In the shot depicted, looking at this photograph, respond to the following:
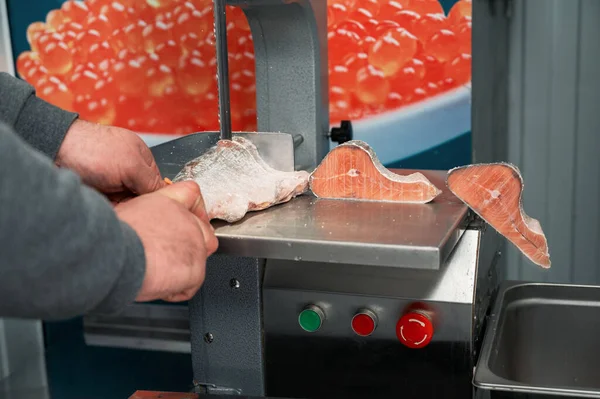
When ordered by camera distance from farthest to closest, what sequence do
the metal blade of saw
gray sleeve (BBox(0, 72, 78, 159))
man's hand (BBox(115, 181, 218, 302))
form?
the metal blade of saw → gray sleeve (BBox(0, 72, 78, 159)) → man's hand (BBox(115, 181, 218, 302))

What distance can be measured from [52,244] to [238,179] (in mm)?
623

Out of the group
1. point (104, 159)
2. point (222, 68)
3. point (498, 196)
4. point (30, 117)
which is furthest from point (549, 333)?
point (30, 117)

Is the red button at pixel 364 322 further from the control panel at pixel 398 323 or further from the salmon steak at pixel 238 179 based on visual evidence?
the salmon steak at pixel 238 179

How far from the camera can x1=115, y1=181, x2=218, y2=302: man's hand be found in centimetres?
87

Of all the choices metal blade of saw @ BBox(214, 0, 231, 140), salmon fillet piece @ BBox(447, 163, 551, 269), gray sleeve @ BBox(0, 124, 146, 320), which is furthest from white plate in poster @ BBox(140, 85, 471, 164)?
gray sleeve @ BBox(0, 124, 146, 320)

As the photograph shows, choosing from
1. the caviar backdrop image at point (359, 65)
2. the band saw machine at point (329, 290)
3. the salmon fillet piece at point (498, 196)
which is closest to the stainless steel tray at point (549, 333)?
the band saw machine at point (329, 290)

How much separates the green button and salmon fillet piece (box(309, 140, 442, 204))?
0.73ft

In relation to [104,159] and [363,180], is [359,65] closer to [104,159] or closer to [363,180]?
[363,180]

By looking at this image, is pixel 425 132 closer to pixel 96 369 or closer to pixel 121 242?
pixel 96 369

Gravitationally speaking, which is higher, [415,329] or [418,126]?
[418,126]

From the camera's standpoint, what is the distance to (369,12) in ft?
8.73

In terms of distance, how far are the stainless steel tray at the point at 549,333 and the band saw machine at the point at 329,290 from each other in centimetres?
8

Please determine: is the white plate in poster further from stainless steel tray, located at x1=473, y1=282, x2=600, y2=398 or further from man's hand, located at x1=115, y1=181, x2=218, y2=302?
man's hand, located at x1=115, y1=181, x2=218, y2=302

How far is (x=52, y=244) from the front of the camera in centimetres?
74
